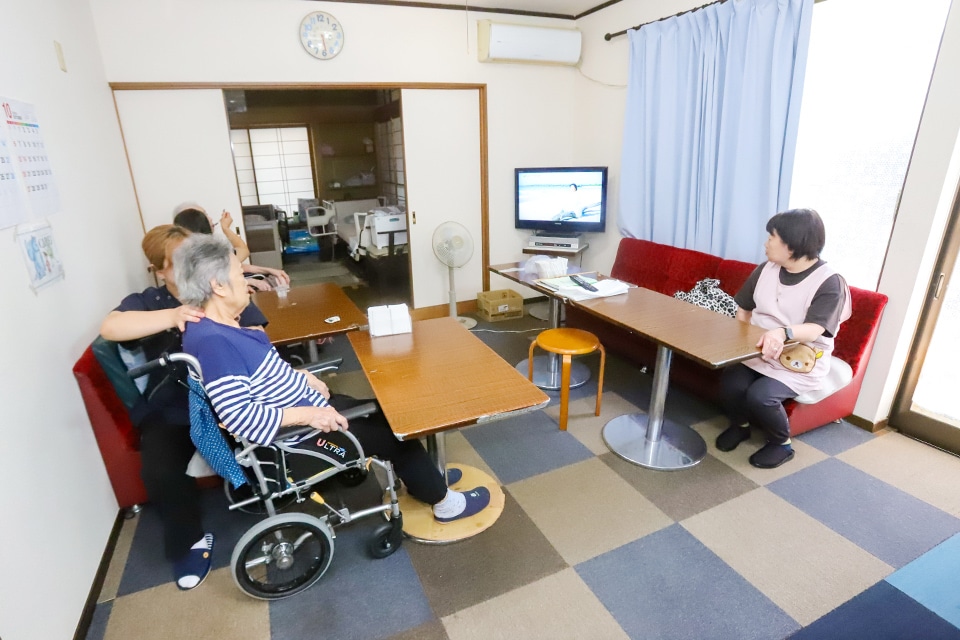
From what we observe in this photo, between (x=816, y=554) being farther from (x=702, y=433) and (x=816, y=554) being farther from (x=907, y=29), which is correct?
(x=907, y=29)

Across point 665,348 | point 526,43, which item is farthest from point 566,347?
point 526,43

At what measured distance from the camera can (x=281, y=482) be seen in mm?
1657

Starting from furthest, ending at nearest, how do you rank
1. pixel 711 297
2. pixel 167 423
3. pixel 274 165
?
pixel 274 165, pixel 711 297, pixel 167 423

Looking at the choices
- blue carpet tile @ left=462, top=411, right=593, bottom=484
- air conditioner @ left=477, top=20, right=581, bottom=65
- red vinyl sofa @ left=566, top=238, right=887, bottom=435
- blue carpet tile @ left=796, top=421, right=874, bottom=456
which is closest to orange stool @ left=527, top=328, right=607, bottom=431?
blue carpet tile @ left=462, top=411, right=593, bottom=484

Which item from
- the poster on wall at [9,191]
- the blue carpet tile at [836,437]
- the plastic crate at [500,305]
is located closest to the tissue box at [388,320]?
the poster on wall at [9,191]

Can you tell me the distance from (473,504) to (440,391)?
725 millimetres

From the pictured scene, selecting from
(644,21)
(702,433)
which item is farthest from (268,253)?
(702,433)

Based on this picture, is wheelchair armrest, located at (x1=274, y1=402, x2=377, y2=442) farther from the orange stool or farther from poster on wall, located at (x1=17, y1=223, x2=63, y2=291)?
the orange stool

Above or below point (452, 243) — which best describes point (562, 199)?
above

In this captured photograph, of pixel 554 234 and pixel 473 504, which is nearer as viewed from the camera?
pixel 473 504

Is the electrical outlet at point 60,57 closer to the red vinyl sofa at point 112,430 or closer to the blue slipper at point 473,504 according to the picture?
the red vinyl sofa at point 112,430

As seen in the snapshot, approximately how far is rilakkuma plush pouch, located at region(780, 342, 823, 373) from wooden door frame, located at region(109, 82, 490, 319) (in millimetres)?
2843

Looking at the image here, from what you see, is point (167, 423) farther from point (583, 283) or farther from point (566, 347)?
point (583, 283)

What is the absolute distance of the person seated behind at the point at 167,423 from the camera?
1.76 m
